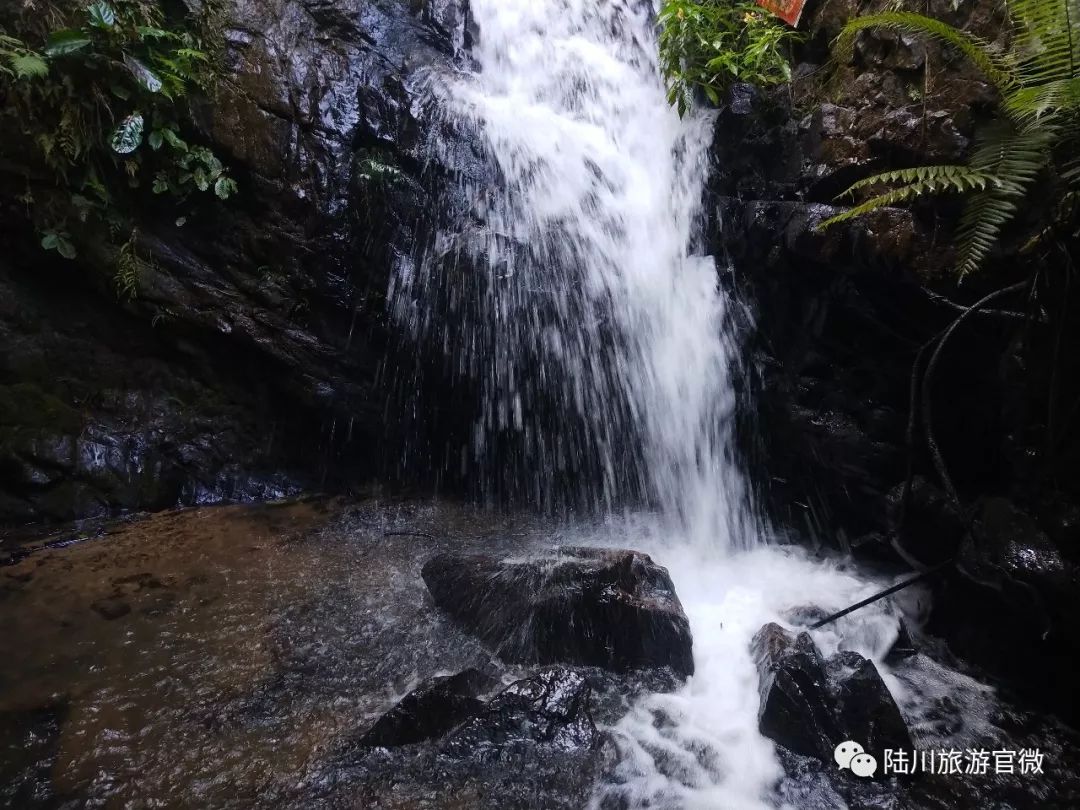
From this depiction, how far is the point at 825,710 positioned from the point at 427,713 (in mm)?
2018

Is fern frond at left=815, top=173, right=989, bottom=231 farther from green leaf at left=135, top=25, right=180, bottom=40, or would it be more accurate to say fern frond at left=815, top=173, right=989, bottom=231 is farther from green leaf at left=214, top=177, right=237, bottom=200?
green leaf at left=135, top=25, right=180, bottom=40

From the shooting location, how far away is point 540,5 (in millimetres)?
8438

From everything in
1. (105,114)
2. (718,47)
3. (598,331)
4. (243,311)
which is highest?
(718,47)

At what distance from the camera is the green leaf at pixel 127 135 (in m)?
4.80

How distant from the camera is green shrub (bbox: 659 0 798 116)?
5441 millimetres

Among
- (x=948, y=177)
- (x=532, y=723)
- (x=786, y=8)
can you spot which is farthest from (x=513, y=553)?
(x=786, y=8)

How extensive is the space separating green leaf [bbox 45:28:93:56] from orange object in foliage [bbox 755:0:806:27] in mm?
5970

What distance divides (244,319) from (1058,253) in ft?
20.2

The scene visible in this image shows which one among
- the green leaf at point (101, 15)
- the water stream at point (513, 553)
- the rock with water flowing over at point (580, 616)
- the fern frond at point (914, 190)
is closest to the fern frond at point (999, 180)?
the fern frond at point (914, 190)

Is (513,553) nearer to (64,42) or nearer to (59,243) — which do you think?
(59,243)

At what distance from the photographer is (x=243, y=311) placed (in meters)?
5.46

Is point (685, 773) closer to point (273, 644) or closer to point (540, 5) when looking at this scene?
point (273, 644)

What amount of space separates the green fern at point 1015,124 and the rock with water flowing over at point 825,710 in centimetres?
252

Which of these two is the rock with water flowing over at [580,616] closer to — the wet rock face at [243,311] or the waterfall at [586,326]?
the waterfall at [586,326]
